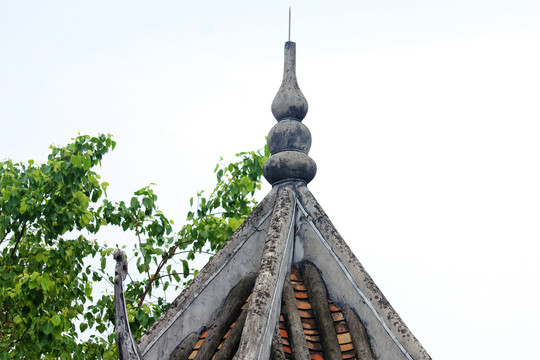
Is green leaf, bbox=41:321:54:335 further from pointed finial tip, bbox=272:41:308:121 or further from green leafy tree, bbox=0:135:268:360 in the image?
pointed finial tip, bbox=272:41:308:121

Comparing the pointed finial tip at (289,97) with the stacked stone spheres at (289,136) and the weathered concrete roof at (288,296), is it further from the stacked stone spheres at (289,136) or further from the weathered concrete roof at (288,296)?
the weathered concrete roof at (288,296)

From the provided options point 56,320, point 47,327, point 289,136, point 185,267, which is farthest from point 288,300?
point 185,267

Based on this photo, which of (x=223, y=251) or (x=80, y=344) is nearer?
(x=223, y=251)

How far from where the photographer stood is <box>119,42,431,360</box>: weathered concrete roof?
5020mm

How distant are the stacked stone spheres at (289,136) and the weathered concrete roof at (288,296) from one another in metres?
A: 0.01

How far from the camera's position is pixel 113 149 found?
13172mm

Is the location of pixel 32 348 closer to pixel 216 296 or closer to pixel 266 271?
pixel 216 296

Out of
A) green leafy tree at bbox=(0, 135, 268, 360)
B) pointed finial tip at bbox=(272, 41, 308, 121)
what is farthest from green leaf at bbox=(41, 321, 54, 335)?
pointed finial tip at bbox=(272, 41, 308, 121)

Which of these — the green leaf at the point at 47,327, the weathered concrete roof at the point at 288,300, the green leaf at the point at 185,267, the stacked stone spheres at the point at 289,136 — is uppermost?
the green leaf at the point at 185,267

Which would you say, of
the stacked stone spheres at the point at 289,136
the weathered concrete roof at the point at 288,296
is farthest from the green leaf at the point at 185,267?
the weathered concrete roof at the point at 288,296

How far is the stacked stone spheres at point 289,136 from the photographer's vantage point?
20.2ft

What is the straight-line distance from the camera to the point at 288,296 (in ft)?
17.8

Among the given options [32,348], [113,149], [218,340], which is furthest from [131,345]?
[113,149]

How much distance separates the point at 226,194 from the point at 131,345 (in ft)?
32.8
